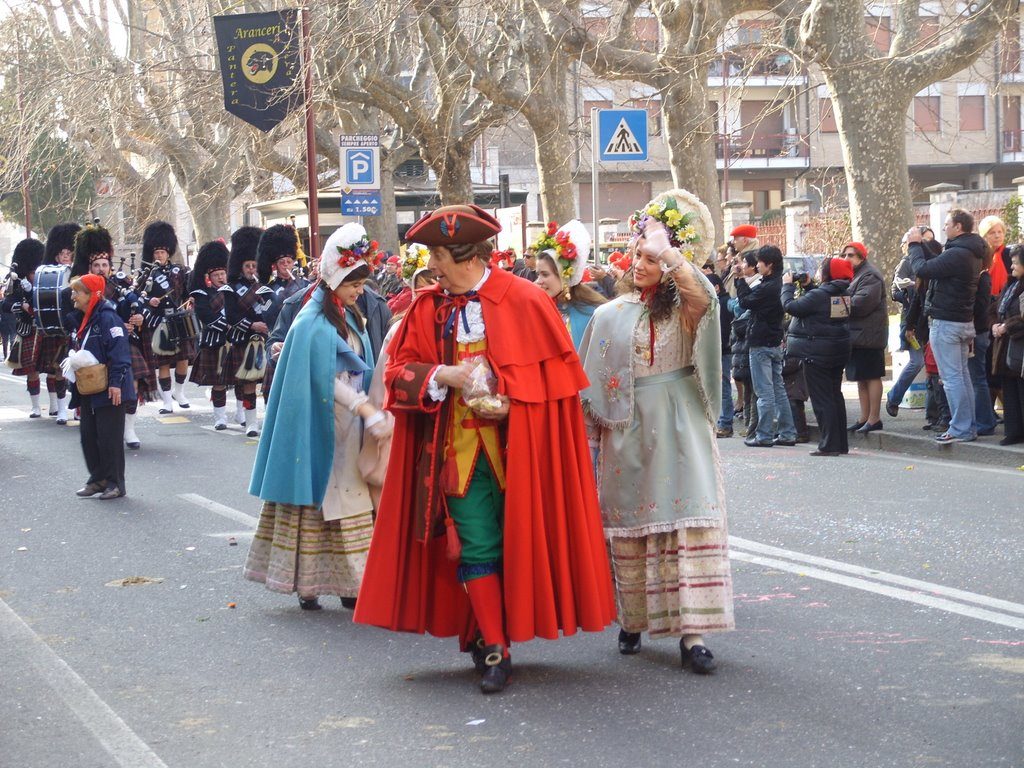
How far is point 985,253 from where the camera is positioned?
1233 centimetres

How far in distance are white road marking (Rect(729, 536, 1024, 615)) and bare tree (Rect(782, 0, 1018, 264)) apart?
912 cm

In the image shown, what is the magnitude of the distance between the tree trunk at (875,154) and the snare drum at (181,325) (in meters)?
7.96

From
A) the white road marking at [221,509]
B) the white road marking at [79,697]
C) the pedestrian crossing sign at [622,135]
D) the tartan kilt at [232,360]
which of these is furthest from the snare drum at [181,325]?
the white road marking at [79,697]

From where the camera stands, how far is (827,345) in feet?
40.9

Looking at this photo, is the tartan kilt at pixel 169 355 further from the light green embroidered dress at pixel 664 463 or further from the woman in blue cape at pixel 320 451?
the light green embroidered dress at pixel 664 463

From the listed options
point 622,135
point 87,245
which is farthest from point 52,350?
point 622,135

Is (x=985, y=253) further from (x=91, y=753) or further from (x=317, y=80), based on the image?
(x=317, y=80)

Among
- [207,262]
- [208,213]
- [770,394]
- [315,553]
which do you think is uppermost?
[208,213]

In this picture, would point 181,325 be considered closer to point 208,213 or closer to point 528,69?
point 528,69

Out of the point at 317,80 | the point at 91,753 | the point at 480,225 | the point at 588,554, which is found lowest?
the point at 91,753

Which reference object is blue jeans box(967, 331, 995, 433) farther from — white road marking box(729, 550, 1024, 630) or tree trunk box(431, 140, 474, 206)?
tree trunk box(431, 140, 474, 206)

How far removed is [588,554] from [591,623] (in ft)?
0.84

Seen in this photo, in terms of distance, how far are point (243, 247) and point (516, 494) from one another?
10.2 m

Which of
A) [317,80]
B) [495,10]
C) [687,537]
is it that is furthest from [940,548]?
[317,80]
